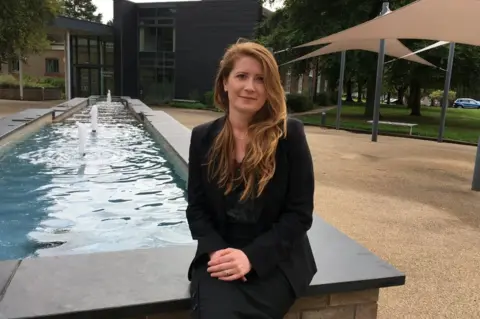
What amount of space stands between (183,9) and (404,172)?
25895mm

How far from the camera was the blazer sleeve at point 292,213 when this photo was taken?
1.91 metres


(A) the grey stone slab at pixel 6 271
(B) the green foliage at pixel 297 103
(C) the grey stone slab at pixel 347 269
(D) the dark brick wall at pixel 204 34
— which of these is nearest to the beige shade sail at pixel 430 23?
(C) the grey stone slab at pixel 347 269

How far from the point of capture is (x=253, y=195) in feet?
6.57

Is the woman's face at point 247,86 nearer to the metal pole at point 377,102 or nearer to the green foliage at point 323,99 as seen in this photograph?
the metal pole at point 377,102

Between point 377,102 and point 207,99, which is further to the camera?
point 207,99

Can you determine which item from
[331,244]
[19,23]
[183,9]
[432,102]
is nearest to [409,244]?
[331,244]

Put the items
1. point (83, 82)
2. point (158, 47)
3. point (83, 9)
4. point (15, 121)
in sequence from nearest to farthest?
point (15, 121)
point (158, 47)
point (83, 82)
point (83, 9)

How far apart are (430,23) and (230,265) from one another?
7.97 metres

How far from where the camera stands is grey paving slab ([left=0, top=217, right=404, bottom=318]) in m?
1.92

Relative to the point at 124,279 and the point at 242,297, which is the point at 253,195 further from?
the point at 124,279

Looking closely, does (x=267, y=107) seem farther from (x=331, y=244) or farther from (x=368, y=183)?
(x=368, y=183)

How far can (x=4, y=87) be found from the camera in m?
27.7

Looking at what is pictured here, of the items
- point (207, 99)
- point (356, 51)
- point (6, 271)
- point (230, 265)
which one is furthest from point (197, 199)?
point (207, 99)

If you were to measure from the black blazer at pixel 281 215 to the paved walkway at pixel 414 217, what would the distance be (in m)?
1.33
